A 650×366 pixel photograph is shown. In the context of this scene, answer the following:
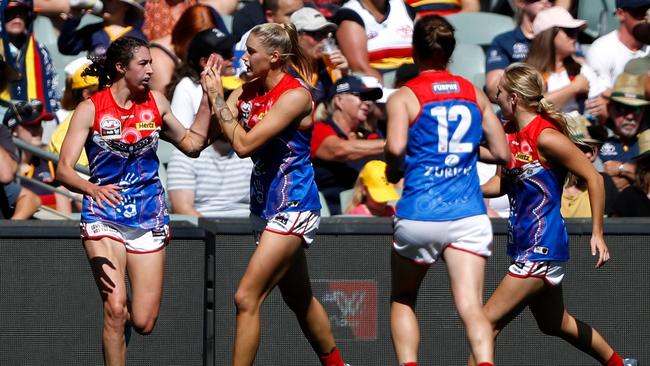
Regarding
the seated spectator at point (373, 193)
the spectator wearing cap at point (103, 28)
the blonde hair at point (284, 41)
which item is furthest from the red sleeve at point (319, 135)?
the blonde hair at point (284, 41)

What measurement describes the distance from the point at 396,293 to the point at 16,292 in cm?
255

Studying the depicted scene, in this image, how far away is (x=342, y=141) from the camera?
920 cm

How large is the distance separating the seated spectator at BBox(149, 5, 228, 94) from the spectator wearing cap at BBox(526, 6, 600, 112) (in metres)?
2.38

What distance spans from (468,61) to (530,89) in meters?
3.94

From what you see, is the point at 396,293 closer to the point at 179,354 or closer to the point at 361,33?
the point at 179,354

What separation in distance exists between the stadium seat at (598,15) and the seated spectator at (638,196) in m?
3.00

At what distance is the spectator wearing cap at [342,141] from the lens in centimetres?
920

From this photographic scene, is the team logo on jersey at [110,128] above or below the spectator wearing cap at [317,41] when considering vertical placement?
above

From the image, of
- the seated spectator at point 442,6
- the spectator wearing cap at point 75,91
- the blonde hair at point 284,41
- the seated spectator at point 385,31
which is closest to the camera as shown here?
the blonde hair at point 284,41

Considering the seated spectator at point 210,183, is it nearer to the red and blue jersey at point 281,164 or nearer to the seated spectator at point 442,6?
the red and blue jersey at point 281,164

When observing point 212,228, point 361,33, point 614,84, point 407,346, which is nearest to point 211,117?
point 212,228

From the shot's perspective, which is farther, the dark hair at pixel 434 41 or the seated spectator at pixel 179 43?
the seated spectator at pixel 179 43

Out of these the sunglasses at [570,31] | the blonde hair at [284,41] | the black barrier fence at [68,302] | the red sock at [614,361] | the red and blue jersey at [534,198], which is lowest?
the black barrier fence at [68,302]

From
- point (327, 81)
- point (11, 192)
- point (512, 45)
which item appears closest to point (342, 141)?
point (327, 81)
